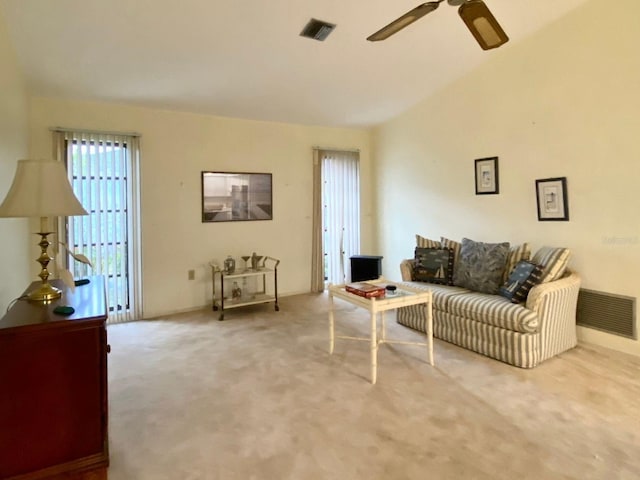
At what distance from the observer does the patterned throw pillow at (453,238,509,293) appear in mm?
3473

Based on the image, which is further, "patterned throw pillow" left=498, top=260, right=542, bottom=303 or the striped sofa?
"patterned throw pillow" left=498, top=260, right=542, bottom=303

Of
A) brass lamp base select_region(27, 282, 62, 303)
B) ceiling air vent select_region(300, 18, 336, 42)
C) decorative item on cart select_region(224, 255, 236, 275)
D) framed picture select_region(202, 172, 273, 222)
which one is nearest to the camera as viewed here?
brass lamp base select_region(27, 282, 62, 303)

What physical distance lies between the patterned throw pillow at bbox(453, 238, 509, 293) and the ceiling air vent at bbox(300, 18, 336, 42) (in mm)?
2415

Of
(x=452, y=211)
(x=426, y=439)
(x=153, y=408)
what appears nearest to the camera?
(x=426, y=439)

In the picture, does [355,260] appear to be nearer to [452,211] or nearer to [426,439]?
[452,211]

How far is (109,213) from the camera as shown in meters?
4.04

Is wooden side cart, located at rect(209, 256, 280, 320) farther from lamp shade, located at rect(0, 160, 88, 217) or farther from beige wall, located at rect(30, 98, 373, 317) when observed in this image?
lamp shade, located at rect(0, 160, 88, 217)

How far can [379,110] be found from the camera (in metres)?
5.02

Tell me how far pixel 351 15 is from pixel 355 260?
3.10m

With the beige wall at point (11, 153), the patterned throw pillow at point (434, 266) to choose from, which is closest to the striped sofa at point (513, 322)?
the patterned throw pillow at point (434, 266)

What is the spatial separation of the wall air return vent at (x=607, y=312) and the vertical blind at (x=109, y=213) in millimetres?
4489

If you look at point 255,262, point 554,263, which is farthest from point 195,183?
point 554,263

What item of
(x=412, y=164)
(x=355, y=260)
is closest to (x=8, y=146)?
(x=355, y=260)

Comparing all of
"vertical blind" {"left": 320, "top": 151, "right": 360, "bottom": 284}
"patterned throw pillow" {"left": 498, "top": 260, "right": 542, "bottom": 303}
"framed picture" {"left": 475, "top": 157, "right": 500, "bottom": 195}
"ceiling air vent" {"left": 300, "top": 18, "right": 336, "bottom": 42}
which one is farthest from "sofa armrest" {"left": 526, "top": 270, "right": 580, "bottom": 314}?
"vertical blind" {"left": 320, "top": 151, "right": 360, "bottom": 284}
